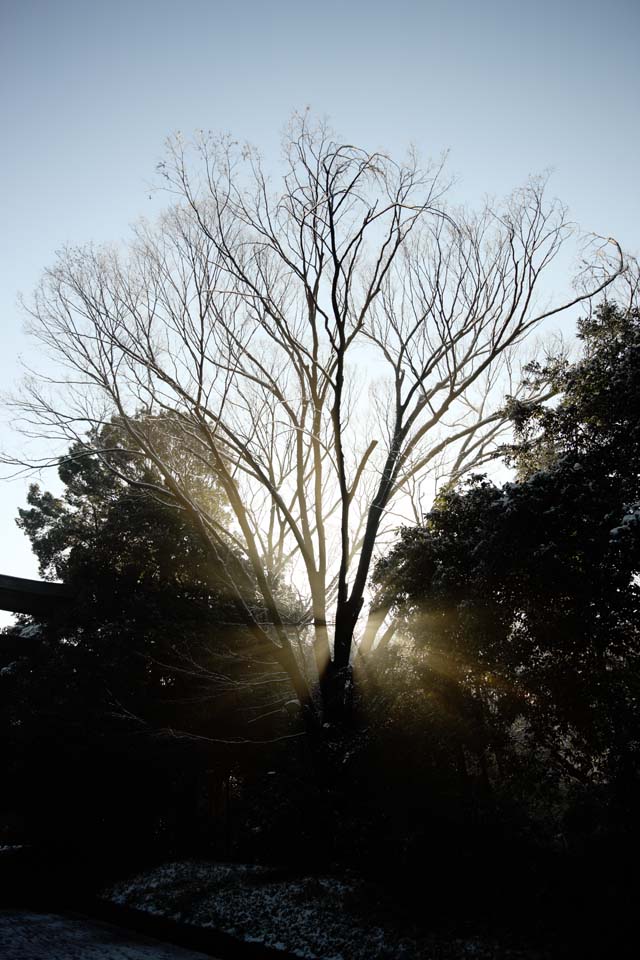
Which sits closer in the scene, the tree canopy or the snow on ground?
the snow on ground

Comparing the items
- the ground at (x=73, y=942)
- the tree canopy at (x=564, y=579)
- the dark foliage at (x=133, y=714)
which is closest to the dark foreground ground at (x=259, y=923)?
the ground at (x=73, y=942)

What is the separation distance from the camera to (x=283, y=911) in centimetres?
680

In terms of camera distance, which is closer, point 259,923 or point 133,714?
point 259,923

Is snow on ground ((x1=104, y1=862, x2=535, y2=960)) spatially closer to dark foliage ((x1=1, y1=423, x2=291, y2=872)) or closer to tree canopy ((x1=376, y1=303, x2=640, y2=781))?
dark foliage ((x1=1, y1=423, x2=291, y2=872))

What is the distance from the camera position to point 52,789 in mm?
12031

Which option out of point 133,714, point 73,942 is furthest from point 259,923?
point 133,714

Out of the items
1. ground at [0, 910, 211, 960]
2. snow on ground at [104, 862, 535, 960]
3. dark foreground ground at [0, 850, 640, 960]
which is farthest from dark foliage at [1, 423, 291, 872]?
ground at [0, 910, 211, 960]

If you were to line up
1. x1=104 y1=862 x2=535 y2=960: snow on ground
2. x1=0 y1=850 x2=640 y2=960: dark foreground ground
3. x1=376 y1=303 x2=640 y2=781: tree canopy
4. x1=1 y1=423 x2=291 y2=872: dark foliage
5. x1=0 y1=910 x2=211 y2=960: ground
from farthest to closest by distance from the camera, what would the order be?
1. x1=1 y1=423 x2=291 y2=872: dark foliage
2. x1=376 y1=303 x2=640 y2=781: tree canopy
3. x1=0 y1=910 x2=211 y2=960: ground
4. x1=104 y1=862 x2=535 y2=960: snow on ground
5. x1=0 y1=850 x2=640 y2=960: dark foreground ground

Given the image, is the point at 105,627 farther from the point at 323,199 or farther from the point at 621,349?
the point at 621,349

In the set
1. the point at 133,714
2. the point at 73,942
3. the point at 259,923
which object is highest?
the point at 133,714

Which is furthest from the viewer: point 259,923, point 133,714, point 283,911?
point 133,714

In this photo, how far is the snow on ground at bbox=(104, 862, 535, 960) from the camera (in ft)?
17.0

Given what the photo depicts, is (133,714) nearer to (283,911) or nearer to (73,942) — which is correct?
(73,942)

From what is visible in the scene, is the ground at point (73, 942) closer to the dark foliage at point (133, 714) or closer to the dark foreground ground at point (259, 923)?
the dark foreground ground at point (259, 923)
